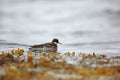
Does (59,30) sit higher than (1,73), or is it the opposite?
(59,30)

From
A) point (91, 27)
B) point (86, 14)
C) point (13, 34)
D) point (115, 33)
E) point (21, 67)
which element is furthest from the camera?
point (86, 14)

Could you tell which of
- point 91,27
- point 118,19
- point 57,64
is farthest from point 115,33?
point 57,64

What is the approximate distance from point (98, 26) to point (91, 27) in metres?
0.86

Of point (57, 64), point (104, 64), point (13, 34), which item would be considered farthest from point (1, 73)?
point (13, 34)

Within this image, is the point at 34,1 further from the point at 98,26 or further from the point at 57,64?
the point at 57,64

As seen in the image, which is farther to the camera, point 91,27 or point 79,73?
point 91,27

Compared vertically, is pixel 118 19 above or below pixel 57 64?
above

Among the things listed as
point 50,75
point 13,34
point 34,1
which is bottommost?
point 50,75

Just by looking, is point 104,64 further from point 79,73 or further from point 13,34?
point 13,34

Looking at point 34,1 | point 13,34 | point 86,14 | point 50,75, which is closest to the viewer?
point 50,75

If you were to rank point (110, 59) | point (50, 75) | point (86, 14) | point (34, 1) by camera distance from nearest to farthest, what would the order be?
point (50, 75)
point (110, 59)
point (86, 14)
point (34, 1)

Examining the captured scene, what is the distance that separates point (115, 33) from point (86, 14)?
7.31 metres

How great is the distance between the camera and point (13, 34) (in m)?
29.9

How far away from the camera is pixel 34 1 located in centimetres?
4619
